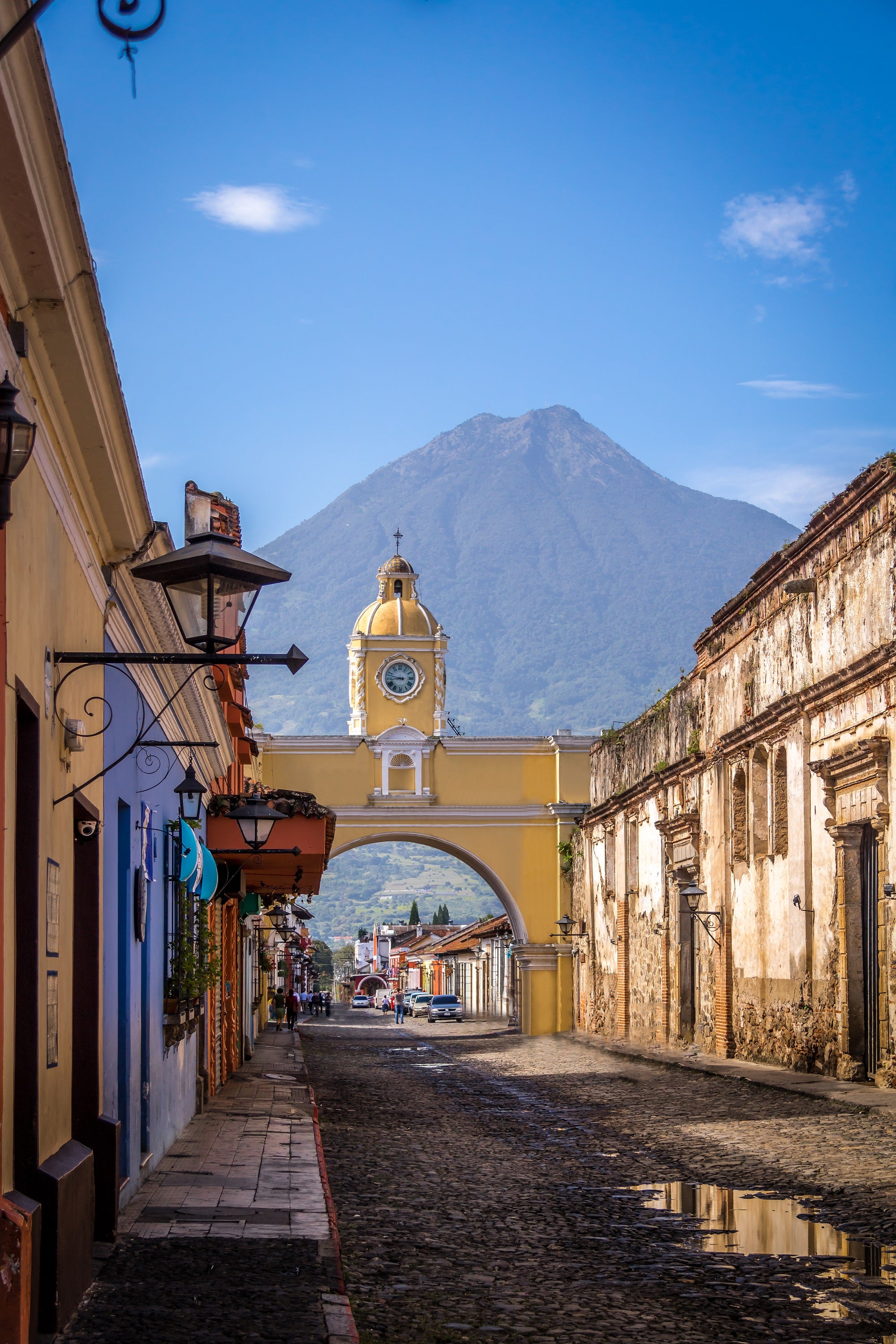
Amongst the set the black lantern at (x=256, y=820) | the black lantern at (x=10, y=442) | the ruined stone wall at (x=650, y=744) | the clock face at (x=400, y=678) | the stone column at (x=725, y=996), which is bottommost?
the stone column at (x=725, y=996)

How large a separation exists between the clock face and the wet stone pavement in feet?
72.1

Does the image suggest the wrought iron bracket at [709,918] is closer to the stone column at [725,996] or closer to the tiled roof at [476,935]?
the stone column at [725,996]

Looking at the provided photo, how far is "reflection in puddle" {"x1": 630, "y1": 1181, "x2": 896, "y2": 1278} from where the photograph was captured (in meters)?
6.78

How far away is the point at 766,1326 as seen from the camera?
5.53 meters

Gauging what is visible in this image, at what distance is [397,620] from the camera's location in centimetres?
3975

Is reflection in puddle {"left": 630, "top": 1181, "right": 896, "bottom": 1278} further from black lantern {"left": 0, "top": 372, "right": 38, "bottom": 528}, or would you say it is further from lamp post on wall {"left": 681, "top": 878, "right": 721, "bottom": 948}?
lamp post on wall {"left": 681, "top": 878, "right": 721, "bottom": 948}

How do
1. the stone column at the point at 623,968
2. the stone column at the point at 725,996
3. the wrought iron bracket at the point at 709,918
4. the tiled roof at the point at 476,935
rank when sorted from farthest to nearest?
1. the tiled roof at the point at 476,935
2. the stone column at the point at 623,968
3. the wrought iron bracket at the point at 709,918
4. the stone column at the point at 725,996

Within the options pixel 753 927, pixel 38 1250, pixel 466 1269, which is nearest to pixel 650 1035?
pixel 753 927

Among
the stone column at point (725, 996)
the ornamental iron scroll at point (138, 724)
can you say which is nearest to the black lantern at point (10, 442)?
the ornamental iron scroll at point (138, 724)

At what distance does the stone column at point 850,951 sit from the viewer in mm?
15484

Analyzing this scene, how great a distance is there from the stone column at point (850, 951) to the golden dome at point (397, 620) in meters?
24.2

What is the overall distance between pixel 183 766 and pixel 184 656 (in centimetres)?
622

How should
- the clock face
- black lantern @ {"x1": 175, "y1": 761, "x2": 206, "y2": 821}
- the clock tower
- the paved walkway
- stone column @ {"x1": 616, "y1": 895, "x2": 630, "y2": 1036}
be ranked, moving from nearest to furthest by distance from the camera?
the paved walkway, black lantern @ {"x1": 175, "y1": 761, "x2": 206, "y2": 821}, stone column @ {"x1": 616, "y1": 895, "x2": 630, "y2": 1036}, the clock tower, the clock face

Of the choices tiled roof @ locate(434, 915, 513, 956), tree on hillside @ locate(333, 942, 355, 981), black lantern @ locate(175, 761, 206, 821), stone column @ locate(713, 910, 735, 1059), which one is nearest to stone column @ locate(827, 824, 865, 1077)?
stone column @ locate(713, 910, 735, 1059)
